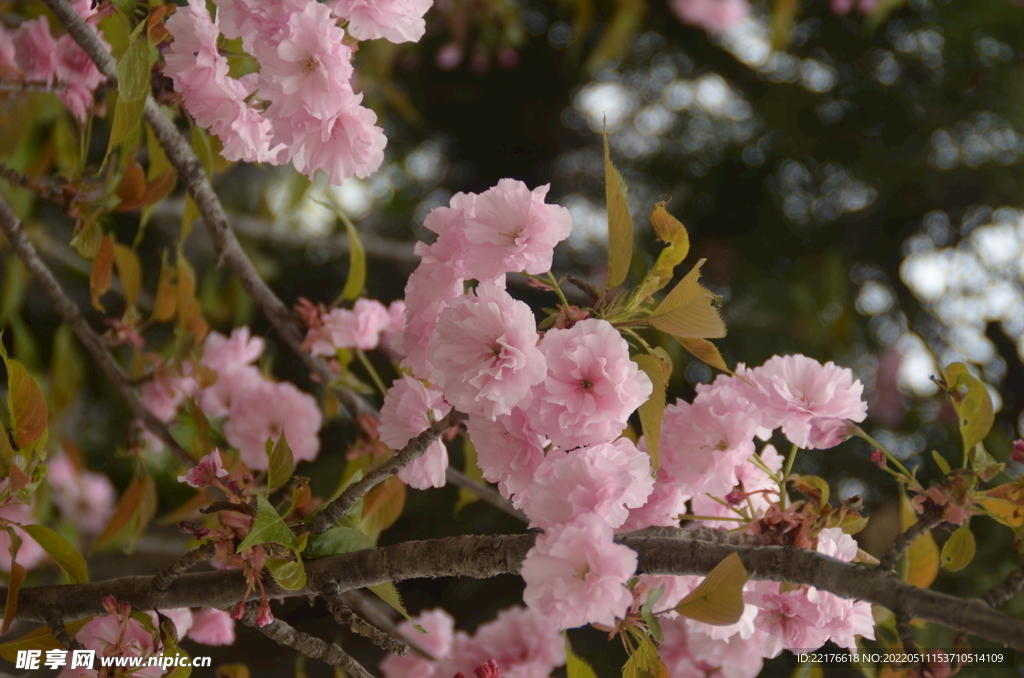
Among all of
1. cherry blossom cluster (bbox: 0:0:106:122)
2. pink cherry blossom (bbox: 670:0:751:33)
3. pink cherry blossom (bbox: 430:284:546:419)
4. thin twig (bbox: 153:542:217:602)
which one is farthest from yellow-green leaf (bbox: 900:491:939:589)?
pink cherry blossom (bbox: 670:0:751:33)

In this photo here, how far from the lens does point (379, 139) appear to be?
387mm

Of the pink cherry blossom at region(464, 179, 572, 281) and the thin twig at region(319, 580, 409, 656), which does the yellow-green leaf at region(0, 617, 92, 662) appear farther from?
the pink cherry blossom at region(464, 179, 572, 281)

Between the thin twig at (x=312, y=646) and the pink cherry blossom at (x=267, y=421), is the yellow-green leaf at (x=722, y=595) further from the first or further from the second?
the pink cherry blossom at (x=267, y=421)

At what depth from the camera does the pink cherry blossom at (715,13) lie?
1.19 m

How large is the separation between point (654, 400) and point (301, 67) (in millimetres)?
243

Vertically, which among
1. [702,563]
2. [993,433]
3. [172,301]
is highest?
[702,563]

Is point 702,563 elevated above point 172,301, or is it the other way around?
point 702,563

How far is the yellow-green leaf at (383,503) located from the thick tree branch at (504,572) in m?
0.16

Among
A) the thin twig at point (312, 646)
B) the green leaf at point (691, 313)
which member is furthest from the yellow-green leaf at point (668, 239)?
the thin twig at point (312, 646)

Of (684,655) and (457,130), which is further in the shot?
(457,130)

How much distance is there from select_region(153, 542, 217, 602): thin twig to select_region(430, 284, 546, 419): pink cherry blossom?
0.15 m

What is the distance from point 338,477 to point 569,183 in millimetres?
758

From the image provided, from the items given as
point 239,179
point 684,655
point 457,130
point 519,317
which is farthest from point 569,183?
point 519,317

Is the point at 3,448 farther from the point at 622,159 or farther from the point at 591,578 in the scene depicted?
the point at 622,159
